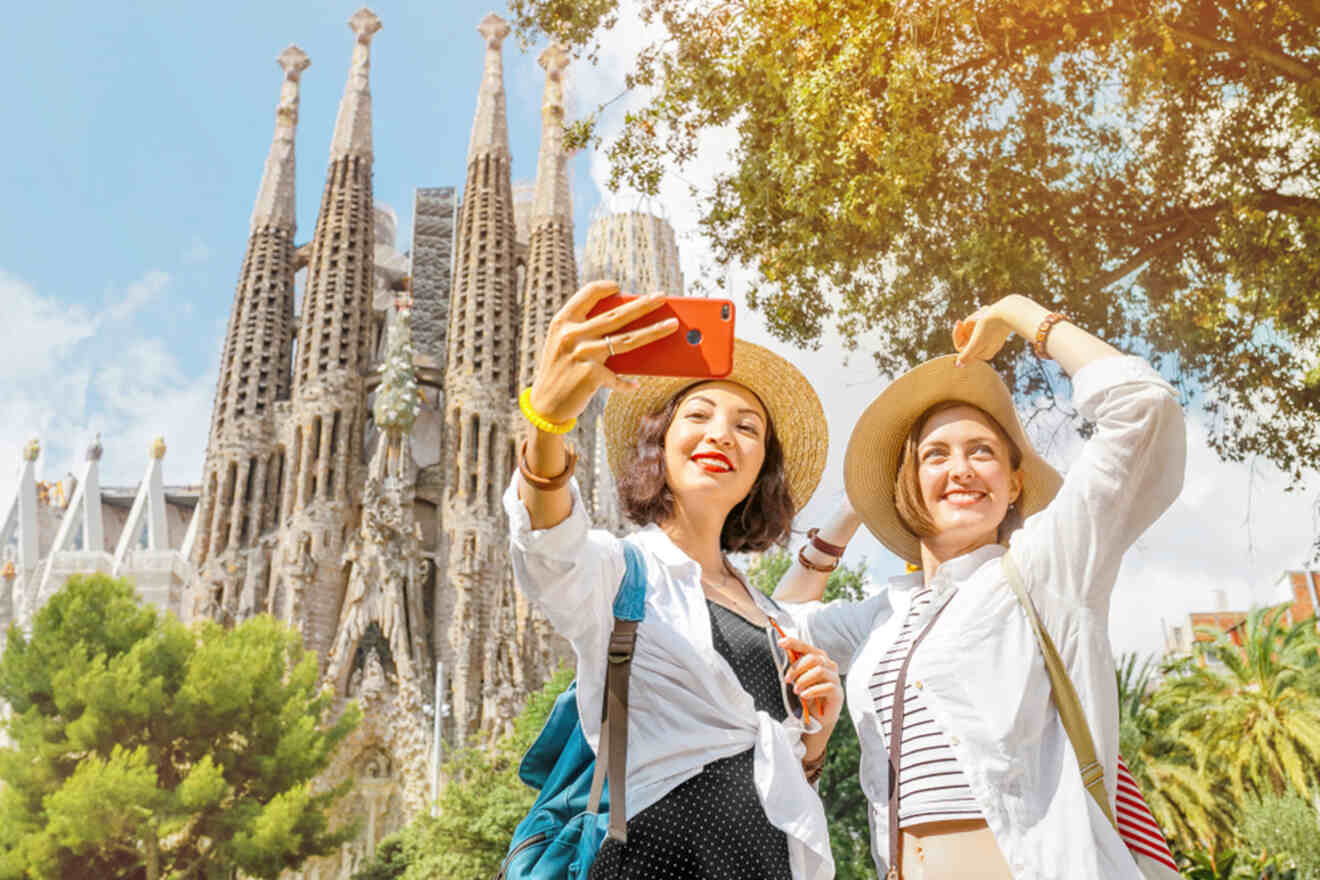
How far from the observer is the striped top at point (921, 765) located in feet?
7.47

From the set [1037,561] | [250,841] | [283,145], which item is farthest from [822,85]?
[283,145]

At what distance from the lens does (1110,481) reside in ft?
7.30

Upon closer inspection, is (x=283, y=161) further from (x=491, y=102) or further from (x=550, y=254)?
(x=550, y=254)

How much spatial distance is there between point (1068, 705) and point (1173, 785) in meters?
17.0

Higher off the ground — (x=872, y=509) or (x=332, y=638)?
(x=332, y=638)

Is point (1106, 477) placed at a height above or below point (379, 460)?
below

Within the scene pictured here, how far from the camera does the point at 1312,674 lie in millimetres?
18438

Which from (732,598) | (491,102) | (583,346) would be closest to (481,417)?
(491,102)

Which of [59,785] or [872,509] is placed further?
[59,785]

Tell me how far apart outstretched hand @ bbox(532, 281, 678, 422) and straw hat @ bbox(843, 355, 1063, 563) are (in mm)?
858

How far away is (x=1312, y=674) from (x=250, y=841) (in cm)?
1818

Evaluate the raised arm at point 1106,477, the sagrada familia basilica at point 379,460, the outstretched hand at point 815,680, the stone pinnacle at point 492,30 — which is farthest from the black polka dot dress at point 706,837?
the stone pinnacle at point 492,30

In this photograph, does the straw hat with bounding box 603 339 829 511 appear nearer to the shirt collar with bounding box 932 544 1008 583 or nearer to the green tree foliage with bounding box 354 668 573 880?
the shirt collar with bounding box 932 544 1008 583

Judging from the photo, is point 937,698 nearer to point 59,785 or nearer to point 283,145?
point 59,785
